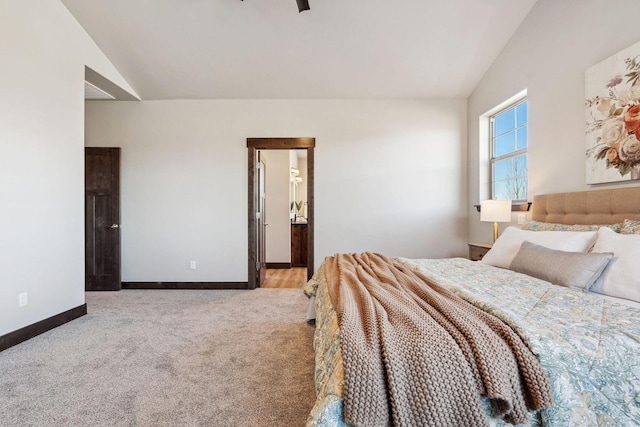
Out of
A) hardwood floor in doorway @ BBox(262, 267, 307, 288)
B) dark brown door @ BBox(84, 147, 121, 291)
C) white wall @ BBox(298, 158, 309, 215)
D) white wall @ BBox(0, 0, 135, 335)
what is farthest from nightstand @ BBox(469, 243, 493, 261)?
white wall @ BBox(298, 158, 309, 215)

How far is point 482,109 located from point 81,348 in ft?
15.8

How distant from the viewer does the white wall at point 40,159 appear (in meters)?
2.49

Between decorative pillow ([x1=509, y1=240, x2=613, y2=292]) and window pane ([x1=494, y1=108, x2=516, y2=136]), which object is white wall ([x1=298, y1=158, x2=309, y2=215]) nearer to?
window pane ([x1=494, y1=108, x2=516, y2=136])

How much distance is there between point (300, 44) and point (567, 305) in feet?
11.2

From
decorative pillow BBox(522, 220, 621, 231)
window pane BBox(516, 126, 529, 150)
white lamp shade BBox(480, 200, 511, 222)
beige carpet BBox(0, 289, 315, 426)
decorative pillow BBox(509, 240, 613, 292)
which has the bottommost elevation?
beige carpet BBox(0, 289, 315, 426)

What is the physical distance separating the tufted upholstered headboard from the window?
2.04ft

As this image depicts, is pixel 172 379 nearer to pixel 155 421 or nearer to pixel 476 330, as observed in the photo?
pixel 155 421

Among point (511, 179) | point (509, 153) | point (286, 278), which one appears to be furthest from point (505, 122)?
point (286, 278)

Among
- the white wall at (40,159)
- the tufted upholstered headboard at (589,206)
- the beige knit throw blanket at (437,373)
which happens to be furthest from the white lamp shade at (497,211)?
the white wall at (40,159)

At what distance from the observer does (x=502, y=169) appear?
3.91m

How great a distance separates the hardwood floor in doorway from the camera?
4.66 metres

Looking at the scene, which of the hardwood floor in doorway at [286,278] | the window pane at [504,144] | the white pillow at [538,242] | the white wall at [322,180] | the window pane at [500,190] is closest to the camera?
the white pillow at [538,242]

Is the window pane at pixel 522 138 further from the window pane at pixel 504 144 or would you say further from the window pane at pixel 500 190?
the window pane at pixel 500 190

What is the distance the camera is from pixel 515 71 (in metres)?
3.42
